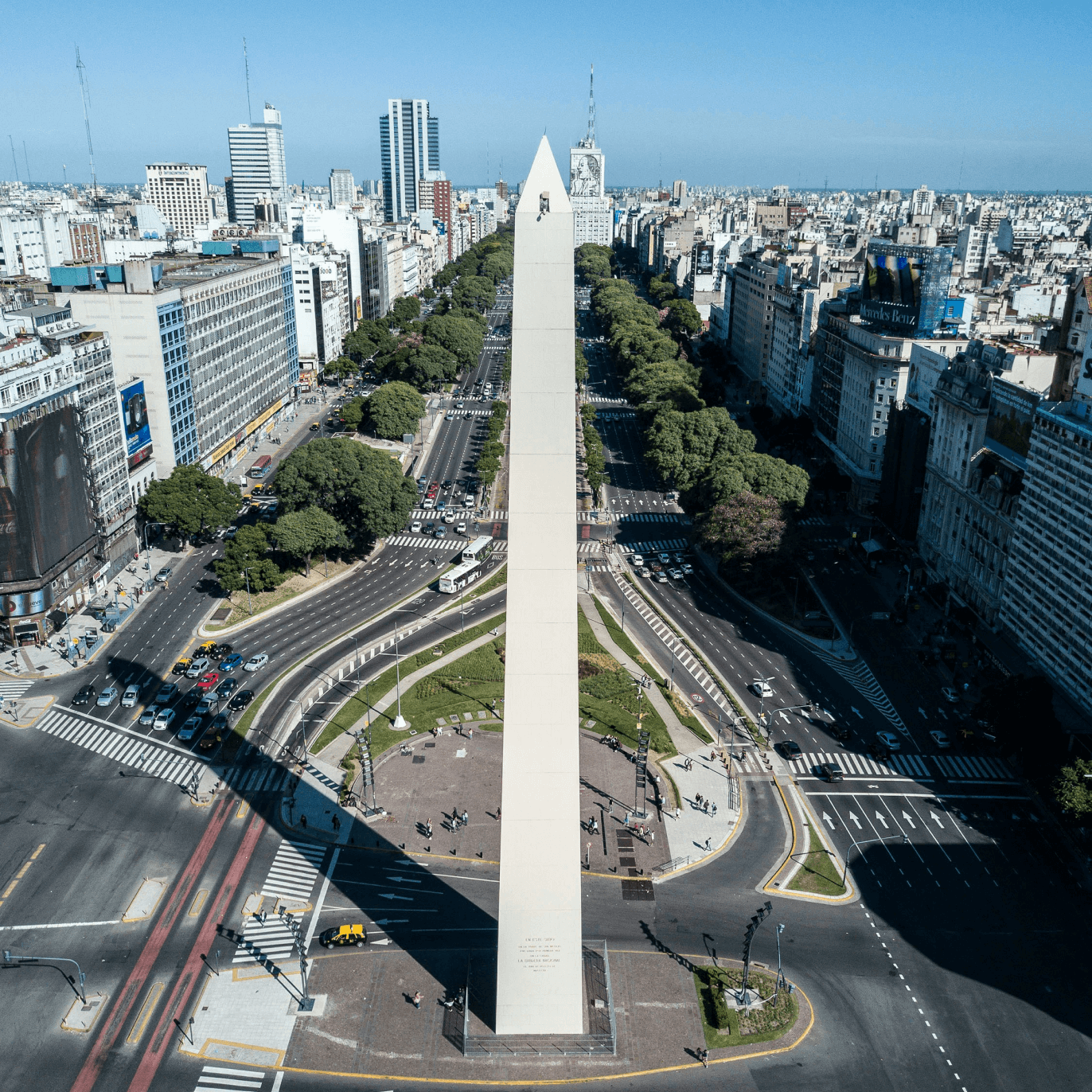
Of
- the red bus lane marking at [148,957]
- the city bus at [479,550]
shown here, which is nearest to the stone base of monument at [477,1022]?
the red bus lane marking at [148,957]

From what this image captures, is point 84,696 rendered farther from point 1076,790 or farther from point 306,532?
point 1076,790

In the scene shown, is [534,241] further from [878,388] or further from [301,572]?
[878,388]

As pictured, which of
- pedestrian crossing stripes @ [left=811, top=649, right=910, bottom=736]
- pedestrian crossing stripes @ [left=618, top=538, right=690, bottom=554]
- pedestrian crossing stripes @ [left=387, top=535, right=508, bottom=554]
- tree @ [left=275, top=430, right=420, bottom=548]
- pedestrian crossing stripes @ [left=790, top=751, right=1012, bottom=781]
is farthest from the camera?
pedestrian crossing stripes @ [left=387, top=535, right=508, bottom=554]

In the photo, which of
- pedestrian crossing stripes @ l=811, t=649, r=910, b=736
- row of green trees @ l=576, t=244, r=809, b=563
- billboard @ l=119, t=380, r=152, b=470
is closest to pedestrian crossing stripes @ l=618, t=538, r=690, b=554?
row of green trees @ l=576, t=244, r=809, b=563

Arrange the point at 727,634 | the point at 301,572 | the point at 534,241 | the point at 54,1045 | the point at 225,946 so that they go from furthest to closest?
the point at 301,572
the point at 727,634
the point at 225,946
the point at 54,1045
the point at 534,241

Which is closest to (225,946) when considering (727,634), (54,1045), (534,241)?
(54,1045)

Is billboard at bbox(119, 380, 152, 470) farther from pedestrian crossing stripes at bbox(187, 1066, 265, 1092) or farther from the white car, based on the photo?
pedestrian crossing stripes at bbox(187, 1066, 265, 1092)

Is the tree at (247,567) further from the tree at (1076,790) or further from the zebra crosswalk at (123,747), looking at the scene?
the tree at (1076,790)
